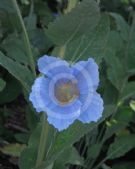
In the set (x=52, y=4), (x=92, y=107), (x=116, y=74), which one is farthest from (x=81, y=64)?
(x=52, y=4)

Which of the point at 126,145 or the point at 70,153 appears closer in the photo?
the point at 70,153

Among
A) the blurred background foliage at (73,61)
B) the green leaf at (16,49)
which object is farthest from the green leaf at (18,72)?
the green leaf at (16,49)

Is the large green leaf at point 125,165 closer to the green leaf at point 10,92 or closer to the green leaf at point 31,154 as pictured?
the green leaf at point 10,92

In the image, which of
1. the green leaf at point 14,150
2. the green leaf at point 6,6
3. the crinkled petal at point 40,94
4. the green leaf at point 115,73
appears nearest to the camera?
the crinkled petal at point 40,94

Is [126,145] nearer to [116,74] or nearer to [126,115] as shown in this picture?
[126,115]

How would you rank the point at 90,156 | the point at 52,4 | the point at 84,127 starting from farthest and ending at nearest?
1. the point at 52,4
2. the point at 90,156
3. the point at 84,127

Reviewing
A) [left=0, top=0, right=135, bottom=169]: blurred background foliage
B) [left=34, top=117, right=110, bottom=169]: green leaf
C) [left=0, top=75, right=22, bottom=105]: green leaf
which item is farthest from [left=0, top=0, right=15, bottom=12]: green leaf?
[left=34, top=117, right=110, bottom=169]: green leaf

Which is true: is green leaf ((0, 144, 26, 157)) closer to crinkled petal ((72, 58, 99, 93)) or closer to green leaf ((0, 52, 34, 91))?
green leaf ((0, 52, 34, 91))
